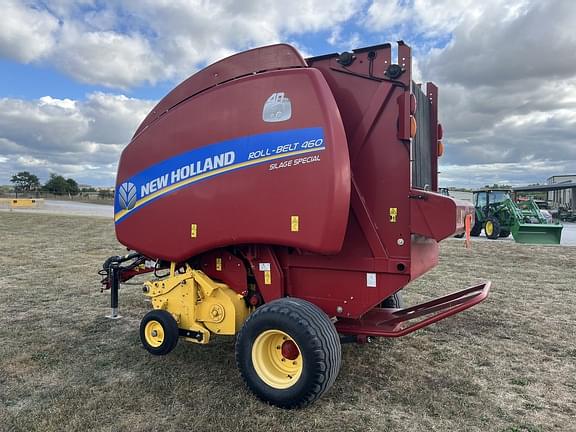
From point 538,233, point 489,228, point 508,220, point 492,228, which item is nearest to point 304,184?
point 538,233

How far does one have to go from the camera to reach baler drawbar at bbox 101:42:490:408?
3254mm

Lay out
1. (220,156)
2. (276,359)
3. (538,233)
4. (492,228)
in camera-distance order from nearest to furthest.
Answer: (276,359) → (220,156) → (538,233) → (492,228)

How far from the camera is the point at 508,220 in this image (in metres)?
16.1

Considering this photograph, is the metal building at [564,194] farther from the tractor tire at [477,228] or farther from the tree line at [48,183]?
the tree line at [48,183]

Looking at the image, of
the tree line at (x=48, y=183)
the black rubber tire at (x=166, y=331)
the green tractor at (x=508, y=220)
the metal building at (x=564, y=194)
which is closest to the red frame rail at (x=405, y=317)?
the black rubber tire at (x=166, y=331)

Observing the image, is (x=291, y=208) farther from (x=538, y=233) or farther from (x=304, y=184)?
(x=538, y=233)

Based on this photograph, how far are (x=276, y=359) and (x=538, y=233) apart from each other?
13.0m

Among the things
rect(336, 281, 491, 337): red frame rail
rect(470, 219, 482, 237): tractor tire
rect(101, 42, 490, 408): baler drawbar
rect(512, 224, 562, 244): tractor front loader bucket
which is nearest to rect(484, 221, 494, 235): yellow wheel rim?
rect(470, 219, 482, 237): tractor tire

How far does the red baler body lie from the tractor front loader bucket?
11.4 meters

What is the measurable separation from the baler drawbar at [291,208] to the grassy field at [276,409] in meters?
0.31

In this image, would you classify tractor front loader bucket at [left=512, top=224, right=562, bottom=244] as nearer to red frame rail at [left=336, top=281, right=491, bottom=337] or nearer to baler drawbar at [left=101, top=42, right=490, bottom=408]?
red frame rail at [left=336, top=281, right=491, bottom=337]

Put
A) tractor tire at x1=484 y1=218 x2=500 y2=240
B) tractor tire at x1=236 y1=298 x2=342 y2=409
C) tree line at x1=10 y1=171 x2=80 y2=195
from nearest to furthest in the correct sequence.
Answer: tractor tire at x1=236 y1=298 x2=342 y2=409
tractor tire at x1=484 y1=218 x2=500 y2=240
tree line at x1=10 y1=171 x2=80 y2=195

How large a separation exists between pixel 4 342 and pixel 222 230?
280 cm

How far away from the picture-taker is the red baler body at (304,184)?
329cm
